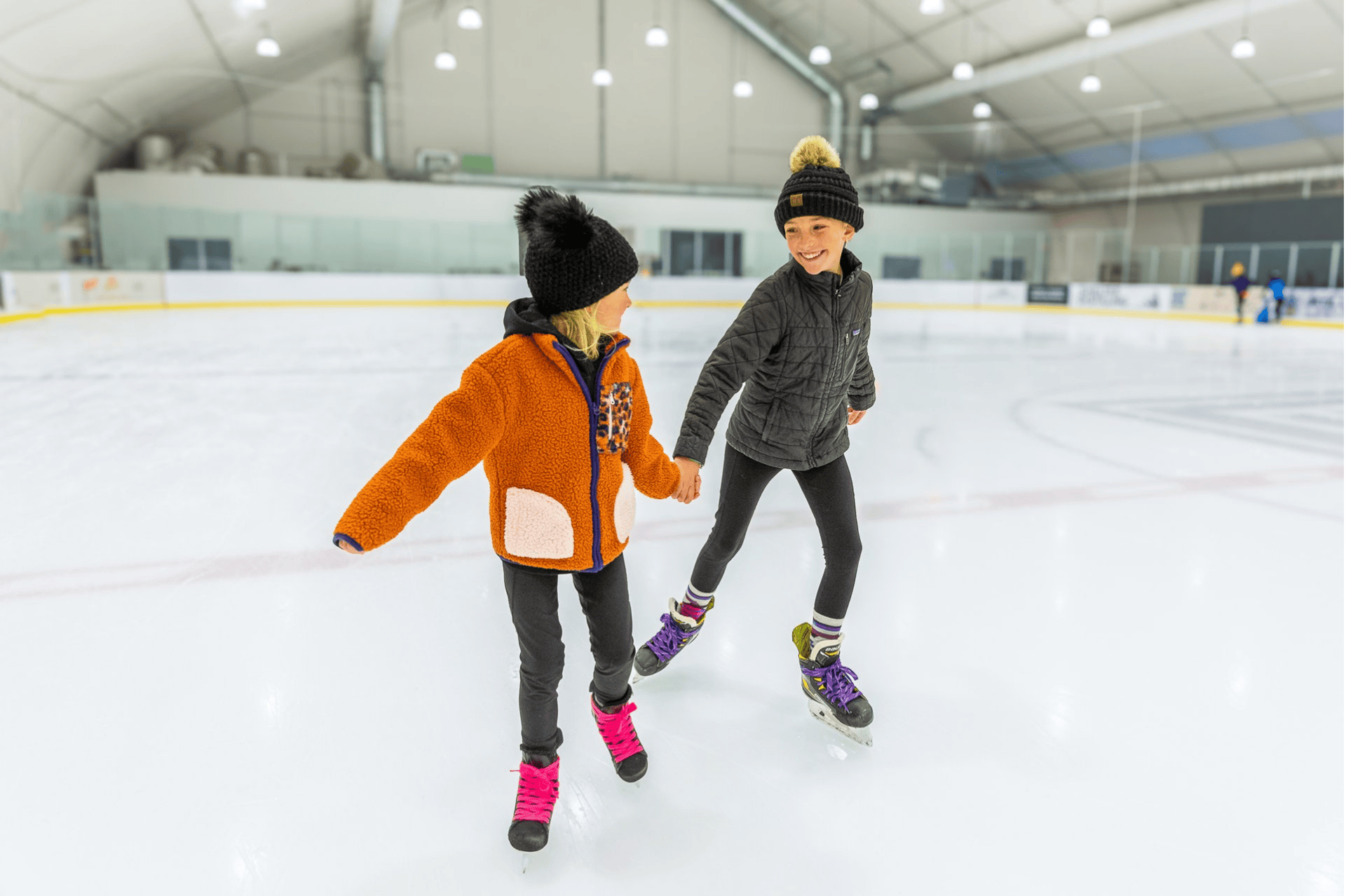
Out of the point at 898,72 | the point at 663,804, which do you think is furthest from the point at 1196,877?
the point at 898,72

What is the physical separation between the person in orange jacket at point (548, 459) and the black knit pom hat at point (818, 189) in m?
0.42

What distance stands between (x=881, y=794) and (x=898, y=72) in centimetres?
2256

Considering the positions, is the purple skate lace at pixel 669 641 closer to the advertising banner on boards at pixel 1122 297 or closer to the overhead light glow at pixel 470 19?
the overhead light glow at pixel 470 19

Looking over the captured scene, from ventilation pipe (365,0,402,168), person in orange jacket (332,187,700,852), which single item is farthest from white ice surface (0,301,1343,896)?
ventilation pipe (365,0,402,168)

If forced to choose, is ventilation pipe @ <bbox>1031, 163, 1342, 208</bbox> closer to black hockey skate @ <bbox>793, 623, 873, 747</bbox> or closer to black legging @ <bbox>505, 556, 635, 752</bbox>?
black hockey skate @ <bbox>793, 623, 873, 747</bbox>

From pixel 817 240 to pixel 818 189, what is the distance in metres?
0.09

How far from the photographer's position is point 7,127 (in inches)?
455

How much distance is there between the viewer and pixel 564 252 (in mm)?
1193

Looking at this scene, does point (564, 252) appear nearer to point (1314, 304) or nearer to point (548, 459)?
point (548, 459)

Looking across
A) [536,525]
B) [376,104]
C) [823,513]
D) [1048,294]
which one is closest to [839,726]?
[823,513]

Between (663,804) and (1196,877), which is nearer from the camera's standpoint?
(1196,877)

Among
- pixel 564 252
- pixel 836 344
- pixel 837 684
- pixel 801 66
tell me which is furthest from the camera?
pixel 801 66

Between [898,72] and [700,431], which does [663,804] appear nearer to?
[700,431]

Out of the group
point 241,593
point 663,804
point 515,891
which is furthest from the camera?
point 241,593
